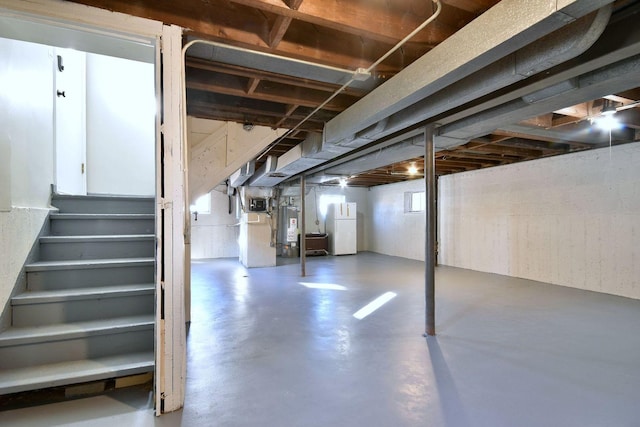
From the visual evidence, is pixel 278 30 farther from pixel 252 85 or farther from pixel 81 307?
pixel 81 307

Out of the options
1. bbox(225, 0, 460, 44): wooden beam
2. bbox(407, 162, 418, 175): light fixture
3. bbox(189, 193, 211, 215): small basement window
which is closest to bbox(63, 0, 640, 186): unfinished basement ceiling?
bbox(225, 0, 460, 44): wooden beam

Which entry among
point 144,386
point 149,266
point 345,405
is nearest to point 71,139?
point 149,266

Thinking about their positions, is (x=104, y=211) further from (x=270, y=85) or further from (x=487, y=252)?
(x=487, y=252)

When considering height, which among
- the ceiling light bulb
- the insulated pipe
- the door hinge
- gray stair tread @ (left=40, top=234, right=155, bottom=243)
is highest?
the ceiling light bulb

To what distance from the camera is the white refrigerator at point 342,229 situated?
8977 mm

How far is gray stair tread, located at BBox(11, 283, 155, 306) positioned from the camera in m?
1.94

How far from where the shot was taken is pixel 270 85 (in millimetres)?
2666

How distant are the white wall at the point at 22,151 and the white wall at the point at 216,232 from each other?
5.96 metres

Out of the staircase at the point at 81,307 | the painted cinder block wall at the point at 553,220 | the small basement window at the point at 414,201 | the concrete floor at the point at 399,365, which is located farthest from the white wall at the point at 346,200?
the staircase at the point at 81,307

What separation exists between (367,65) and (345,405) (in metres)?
2.29

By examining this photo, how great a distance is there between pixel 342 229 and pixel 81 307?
7.33 m

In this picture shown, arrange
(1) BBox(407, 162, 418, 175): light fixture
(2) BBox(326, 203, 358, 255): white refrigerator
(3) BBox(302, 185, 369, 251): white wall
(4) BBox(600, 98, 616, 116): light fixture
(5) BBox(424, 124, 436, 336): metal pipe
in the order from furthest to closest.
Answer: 1. (3) BBox(302, 185, 369, 251): white wall
2. (2) BBox(326, 203, 358, 255): white refrigerator
3. (1) BBox(407, 162, 418, 175): light fixture
4. (5) BBox(424, 124, 436, 336): metal pipe
5. (4) BBox(600, 98, 616, 116): light fixture

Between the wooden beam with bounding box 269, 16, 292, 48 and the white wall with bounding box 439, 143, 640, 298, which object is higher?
the wooden beam with bounding box 269, 16, 292, 48

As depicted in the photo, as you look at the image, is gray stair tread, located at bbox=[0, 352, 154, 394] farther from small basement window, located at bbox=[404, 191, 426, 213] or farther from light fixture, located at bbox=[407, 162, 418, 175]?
small basement window, located at bbox=[404, 191, 426, 213]
